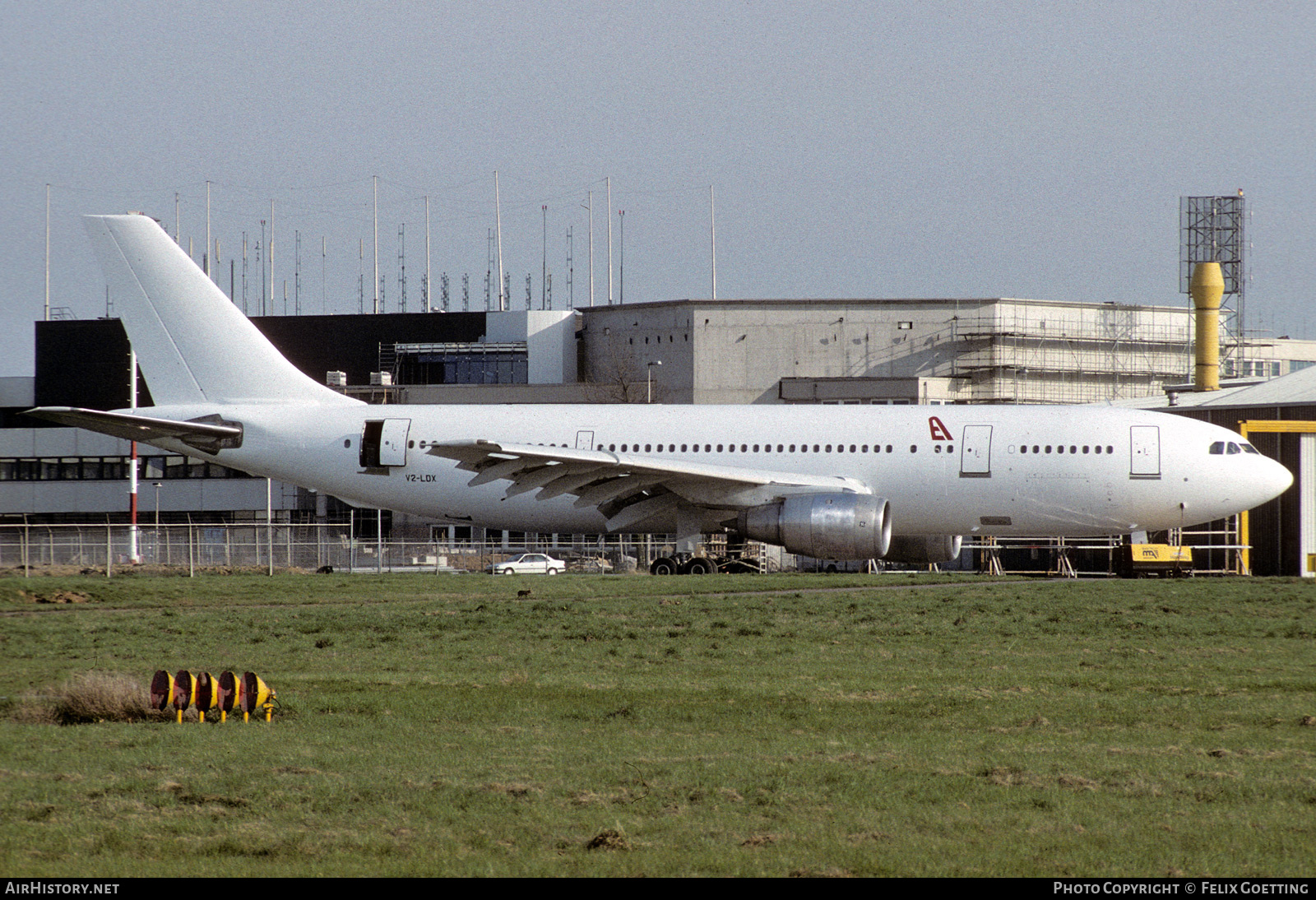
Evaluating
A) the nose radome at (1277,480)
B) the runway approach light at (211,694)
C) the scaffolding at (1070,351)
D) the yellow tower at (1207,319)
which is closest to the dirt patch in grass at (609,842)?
the runway approach light at (211,694)

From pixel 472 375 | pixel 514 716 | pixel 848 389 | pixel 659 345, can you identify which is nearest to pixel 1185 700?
pixel 514 716

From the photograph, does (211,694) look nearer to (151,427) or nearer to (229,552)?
(151,427)

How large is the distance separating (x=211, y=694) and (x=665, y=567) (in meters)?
23.2

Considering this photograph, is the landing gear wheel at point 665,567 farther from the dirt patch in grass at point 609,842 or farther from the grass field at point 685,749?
the dirt patch in grass at point 609,842

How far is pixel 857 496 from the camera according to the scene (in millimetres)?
32875

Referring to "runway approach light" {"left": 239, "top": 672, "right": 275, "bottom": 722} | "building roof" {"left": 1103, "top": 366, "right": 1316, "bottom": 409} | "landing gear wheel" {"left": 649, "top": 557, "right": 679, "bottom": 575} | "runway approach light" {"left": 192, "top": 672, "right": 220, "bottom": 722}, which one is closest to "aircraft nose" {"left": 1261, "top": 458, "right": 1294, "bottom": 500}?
"building roof" {"left": 1103, "top": 366, "right": 1316, "bottom": 409}

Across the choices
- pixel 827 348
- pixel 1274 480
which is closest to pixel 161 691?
pixel 1274 480

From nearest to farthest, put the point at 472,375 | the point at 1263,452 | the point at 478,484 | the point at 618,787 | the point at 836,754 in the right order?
1. the point at 618,787
2. the point at 836,754
3. the point at 478,484
4. the point at 1263,452
5. the point at 472,375

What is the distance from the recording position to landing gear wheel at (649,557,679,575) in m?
36.1

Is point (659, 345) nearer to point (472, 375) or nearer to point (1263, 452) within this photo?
point (472, 375)

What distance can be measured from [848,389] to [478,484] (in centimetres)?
4231
